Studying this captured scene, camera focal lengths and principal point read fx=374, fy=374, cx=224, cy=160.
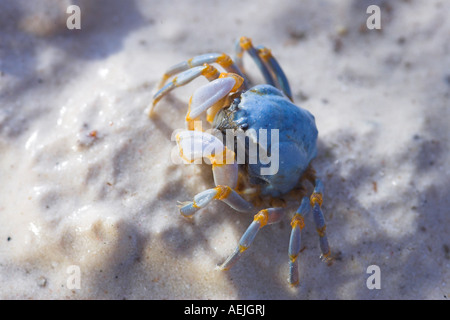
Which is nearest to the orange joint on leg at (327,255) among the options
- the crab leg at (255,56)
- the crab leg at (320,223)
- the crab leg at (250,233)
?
the crab leg at (320,223)

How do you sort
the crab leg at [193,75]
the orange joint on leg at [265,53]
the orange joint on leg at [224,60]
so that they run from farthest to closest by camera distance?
the orange joint on leg at [265,53] < the orange joint on leg at [224,60] < the crab leg at [193,75]

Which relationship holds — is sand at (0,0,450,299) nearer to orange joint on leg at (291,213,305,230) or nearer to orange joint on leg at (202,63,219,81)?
orange joint on leg at (291,213,305,230)

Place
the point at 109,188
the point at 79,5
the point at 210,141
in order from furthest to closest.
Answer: the point at 79,5 < the point at 109,188 < the point at 210,141

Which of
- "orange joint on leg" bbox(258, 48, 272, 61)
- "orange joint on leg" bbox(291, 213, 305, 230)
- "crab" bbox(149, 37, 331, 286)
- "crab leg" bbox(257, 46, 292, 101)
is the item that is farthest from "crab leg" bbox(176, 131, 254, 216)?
"orange joint on leg" bbox(258, 48, 272, 61)

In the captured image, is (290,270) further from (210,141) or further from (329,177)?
(210,141)

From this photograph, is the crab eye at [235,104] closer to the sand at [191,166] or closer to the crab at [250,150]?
the crab at [250,150]
